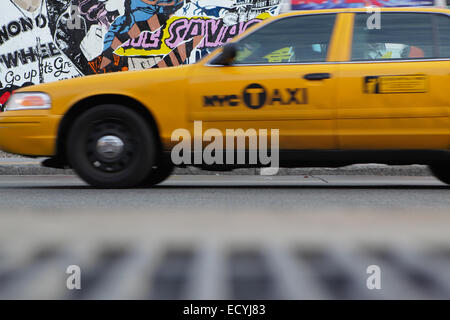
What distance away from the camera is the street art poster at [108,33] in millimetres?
17375

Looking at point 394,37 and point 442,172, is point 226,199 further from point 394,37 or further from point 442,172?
point 442,172

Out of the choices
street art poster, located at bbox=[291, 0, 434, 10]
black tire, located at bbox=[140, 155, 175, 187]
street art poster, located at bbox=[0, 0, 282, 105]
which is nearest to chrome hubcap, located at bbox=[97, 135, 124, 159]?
black tire, located at bbox=[140, 155, 175, 187]

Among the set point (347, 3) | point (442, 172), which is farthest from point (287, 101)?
point (442, 172)

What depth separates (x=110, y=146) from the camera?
6.61m

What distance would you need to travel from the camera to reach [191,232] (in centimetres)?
420

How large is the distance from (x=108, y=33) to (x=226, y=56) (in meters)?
11.6

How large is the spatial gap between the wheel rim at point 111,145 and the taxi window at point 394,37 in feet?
6.62

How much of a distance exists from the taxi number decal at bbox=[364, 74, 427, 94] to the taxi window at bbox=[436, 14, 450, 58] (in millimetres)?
322

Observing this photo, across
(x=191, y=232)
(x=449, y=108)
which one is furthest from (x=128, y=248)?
(x=449, y=108)

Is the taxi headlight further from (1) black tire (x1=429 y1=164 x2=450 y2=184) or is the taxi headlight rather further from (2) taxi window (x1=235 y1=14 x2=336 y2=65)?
(1) black tire (x1=429 y1=164 x2=450 y2=184)

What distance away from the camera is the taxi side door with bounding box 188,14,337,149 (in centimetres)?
646

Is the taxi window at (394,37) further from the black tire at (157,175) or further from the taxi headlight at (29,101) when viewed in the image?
the taxi headlight at (29,101)

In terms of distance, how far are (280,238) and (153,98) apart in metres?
2.88
